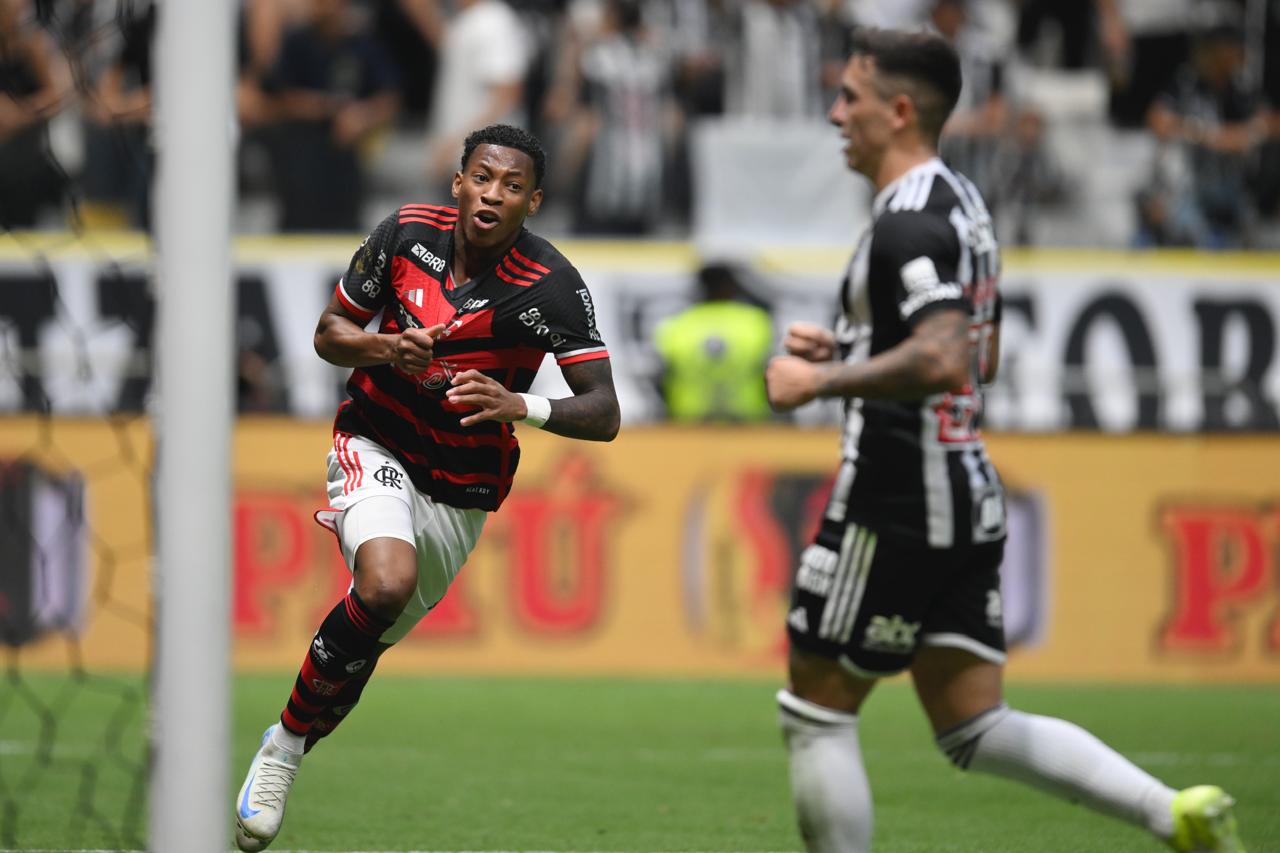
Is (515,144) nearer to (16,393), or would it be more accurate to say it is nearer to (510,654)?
(510,654)

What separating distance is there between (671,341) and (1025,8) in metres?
5.17

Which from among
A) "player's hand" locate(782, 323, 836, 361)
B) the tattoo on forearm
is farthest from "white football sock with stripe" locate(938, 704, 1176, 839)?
the tattoo on forearm

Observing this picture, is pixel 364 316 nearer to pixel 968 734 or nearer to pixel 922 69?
pixel 922 69

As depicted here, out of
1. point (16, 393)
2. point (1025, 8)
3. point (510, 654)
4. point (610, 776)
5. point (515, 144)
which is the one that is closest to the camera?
point (515, 144)

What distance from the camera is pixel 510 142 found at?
535 centimetres

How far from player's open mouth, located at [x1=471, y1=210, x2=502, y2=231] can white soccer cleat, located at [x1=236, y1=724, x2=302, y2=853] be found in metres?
1.63

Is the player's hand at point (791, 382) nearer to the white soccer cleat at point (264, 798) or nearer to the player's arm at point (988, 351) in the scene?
the player's arm at point (988, 351)

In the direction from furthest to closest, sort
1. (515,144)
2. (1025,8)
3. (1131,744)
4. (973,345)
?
1. (1025,8)
2. (1131,744)
3. (515,144)
4. (973,345)

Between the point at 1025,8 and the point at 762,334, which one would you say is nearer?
the point at 762,334

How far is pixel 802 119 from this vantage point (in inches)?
549

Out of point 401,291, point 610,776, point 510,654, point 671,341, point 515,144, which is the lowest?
point 510,654

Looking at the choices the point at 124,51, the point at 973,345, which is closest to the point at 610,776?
the point at 973,345

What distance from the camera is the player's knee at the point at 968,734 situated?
4355 mm

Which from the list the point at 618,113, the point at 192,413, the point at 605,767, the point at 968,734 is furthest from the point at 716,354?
the point at 192,413
